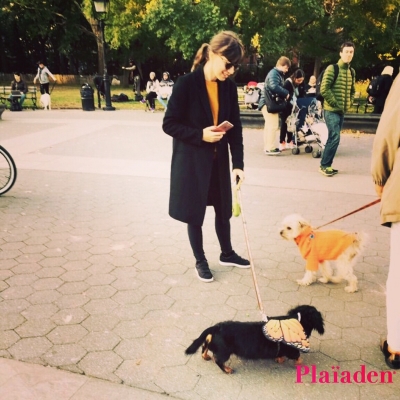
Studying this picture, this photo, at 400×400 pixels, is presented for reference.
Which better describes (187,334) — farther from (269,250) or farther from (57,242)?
(57,242)

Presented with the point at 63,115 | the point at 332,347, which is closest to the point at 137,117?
the point at 63,115

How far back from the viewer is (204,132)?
3180 millimetres

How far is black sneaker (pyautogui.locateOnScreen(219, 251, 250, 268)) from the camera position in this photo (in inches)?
157

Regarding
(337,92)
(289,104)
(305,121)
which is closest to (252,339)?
(337,92)

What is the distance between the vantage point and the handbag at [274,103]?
8375 mm

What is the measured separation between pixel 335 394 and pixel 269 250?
206cm

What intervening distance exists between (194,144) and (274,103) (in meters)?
5.58

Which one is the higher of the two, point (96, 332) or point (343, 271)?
point (343, 271)

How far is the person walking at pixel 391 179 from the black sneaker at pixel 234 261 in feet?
5.26

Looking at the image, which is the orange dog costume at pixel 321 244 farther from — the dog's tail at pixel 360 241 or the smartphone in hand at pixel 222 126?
the smartphone in hand at pixel 222 126

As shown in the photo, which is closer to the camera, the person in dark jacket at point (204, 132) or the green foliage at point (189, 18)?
the person in dark jacket at point (204, 132)

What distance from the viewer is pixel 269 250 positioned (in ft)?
14.4

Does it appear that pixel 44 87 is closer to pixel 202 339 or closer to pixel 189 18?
pixel 189 18

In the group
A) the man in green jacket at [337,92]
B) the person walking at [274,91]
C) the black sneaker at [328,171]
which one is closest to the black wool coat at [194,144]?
the man in green jacket at [337,92]
